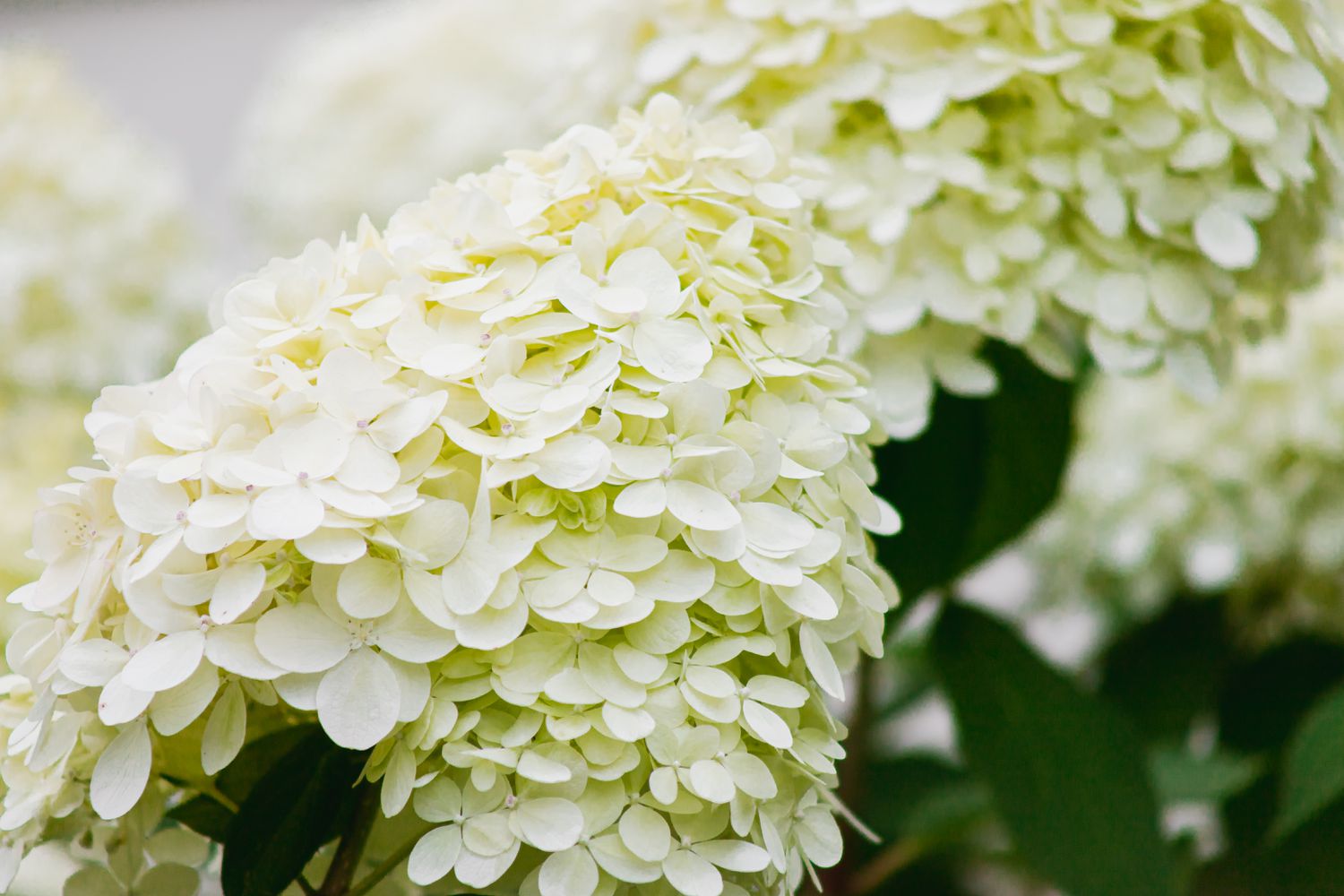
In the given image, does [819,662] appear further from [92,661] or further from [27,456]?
[27,456]

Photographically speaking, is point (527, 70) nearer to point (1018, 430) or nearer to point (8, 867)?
point (1018, 430)

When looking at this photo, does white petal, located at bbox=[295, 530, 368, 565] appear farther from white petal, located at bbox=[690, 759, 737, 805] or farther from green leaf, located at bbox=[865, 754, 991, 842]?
green leaf, located at bbox=[865, 754, 991, 842]

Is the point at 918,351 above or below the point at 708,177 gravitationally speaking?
below

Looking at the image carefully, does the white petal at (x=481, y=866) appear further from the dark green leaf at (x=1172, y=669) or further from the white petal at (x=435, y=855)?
the dark green leaf at (x=1172, y=669)

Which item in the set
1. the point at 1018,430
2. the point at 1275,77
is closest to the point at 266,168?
the point at 1018,430

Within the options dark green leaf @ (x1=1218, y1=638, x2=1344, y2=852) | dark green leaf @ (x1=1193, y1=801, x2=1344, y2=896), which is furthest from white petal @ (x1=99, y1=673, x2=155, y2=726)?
dark green leaf @ (x1=1218, y1=638, x2=1344, y2=852)

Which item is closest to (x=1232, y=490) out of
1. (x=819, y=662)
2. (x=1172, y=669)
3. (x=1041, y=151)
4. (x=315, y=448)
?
(x=1172, y=669)

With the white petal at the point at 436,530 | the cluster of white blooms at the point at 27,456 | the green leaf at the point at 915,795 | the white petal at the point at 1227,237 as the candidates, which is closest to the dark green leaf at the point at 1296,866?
the green leaf at the point at 915,795

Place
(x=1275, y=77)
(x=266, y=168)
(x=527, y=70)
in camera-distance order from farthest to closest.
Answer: (x=266, y=168) < (x=527, y=70) < (x=1275, y=77)
